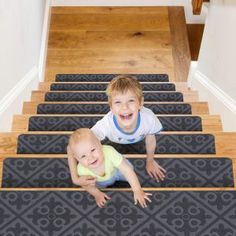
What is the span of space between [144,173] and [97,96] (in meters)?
1.53

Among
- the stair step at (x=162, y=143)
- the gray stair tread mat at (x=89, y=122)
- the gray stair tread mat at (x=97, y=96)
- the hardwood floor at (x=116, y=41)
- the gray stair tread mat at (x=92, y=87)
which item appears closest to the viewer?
the stair step at (x=162, y=143)

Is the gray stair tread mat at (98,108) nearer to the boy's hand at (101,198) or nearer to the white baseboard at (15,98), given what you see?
the white baseboard at (15,98)

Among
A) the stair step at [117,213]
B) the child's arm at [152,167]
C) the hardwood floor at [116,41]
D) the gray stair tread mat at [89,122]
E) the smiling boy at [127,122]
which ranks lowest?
the stair step at [117,213]

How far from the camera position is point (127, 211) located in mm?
1797

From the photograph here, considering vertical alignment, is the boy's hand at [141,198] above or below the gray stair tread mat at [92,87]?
below

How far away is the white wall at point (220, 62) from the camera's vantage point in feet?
9.82

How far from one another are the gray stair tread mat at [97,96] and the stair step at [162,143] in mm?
1170

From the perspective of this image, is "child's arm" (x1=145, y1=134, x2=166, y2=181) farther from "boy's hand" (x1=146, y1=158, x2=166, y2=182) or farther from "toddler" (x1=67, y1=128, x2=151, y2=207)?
"toddler" (x1=67, y1=128, x2=151, y2=207)

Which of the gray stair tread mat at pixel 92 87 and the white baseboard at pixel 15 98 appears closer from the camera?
the white baseboard at pixel 15 98

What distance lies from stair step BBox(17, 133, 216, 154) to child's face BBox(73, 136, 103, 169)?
544mm

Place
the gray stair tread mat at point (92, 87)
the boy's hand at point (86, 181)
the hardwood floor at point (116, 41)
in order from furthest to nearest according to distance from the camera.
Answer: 1. the hardwood floor at point (116, 41)
2. the gray stair tread mat at point (92, 87)
3. the boy's hand at point (86, 181)

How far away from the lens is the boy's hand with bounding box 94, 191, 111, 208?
1.80m

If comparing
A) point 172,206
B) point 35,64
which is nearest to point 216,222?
point 172,206

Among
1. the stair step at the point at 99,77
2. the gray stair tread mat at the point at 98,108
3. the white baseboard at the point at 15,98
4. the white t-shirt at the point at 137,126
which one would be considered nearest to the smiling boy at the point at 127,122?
the white t-shirt at the point at 137,126
